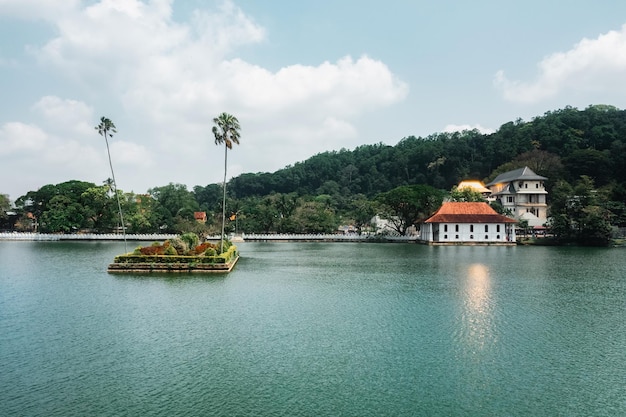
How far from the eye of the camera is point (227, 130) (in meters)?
43.3

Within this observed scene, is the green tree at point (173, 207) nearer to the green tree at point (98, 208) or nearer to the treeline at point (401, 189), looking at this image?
the treeline at point (401, 189)

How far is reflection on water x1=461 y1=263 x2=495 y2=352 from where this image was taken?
1628 centimetres

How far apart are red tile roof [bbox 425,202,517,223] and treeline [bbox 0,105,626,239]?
24.9ft

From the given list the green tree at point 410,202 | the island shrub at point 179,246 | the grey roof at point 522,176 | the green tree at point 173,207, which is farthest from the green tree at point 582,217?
the green tree at point 173,207

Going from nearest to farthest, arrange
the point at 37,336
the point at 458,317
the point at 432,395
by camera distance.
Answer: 1. the point at 432,395
2. the point at 37,336
3. the point at 458,317

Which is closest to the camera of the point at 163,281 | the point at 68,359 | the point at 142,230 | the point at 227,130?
the point at 68,359

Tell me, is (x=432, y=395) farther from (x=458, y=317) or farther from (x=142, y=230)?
(x=142, y=230)

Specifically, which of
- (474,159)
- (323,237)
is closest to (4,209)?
(323,237)

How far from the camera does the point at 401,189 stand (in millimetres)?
81750

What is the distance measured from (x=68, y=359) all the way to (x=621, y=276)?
34.1 metres

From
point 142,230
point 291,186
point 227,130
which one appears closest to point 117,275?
point 227,130

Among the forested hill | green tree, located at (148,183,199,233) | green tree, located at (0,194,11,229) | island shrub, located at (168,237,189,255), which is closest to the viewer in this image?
island shrub, located at (168,237,189,255)

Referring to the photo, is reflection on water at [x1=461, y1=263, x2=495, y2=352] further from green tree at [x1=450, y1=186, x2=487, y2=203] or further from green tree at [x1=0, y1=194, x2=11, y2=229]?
green tree at [x1=0, y1=194, x2=11, y2=229]

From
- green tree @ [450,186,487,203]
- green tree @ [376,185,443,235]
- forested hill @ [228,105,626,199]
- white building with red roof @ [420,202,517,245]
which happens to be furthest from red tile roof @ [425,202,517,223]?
forested hill @ [228,105,626,199]
